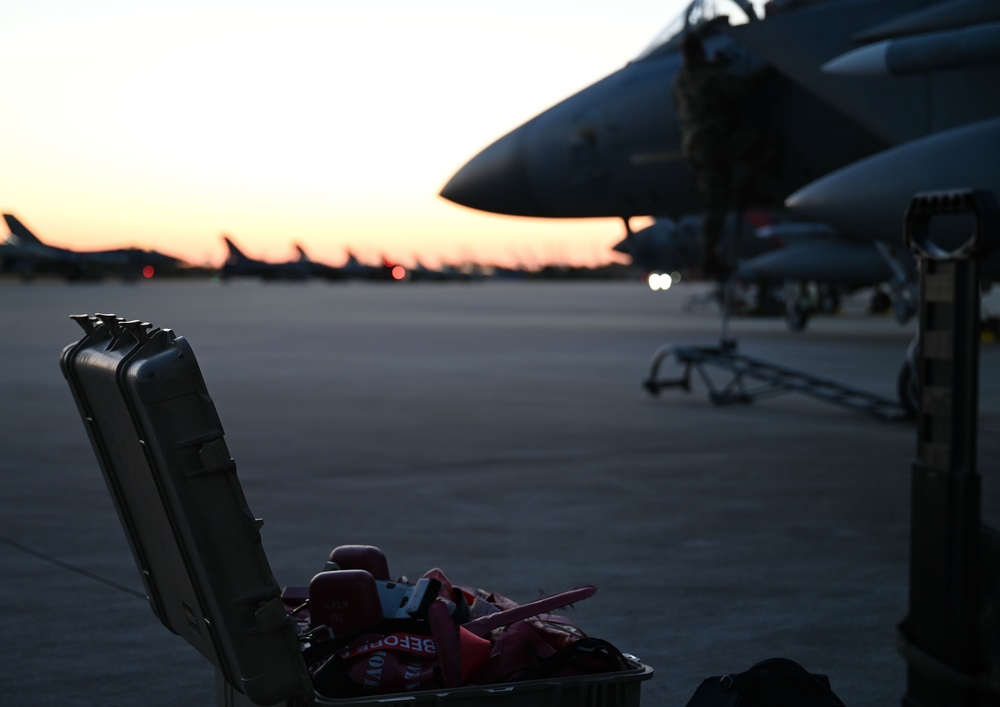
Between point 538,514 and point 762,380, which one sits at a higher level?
point 538,514

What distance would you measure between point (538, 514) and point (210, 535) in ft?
13.9

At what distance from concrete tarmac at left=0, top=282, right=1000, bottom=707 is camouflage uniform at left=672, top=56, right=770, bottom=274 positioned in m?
1.99

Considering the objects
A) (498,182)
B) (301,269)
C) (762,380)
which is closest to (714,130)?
(498,182)

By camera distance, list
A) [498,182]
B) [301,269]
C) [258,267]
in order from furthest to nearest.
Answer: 1. [301,269]
2. [258,267]
3. [498,182]

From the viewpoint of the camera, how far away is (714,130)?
927 centimetres

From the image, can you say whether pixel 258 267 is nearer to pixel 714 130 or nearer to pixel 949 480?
pixel 714 130

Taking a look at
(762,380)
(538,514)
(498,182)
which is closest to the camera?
(538,514)

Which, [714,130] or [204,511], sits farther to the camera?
[714,130]

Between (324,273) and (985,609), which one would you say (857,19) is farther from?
(324,273)

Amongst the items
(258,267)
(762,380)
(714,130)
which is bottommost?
(258,267)

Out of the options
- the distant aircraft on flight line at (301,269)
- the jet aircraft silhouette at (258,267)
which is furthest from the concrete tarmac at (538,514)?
the distant aircraft on flight line at (301,269)

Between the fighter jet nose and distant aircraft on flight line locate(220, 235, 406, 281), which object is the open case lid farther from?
distant aircraft on flight line locate(220, 235, 406, 281)

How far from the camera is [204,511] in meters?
2.32

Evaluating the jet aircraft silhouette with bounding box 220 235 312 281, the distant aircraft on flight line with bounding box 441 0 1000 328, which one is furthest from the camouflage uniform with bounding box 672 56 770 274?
the jet aircraft silhouette with bounding box 220 235 312 281
